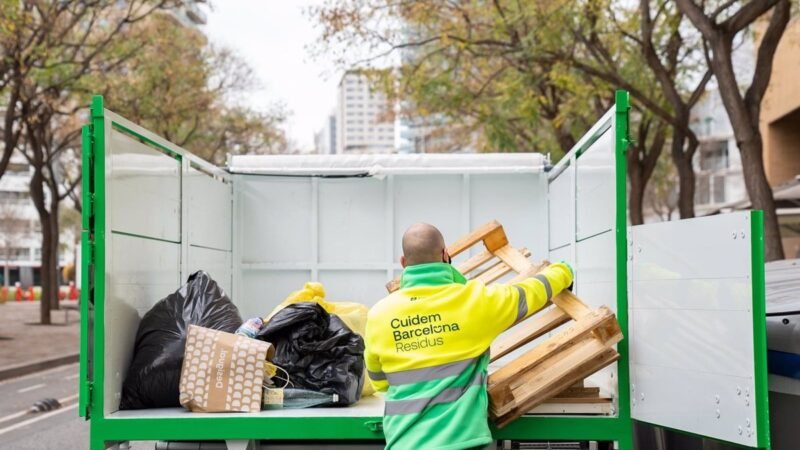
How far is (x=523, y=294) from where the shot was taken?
13.5ft

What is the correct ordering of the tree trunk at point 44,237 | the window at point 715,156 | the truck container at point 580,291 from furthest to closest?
the window at point 715,156 < the tree trunk at point 44,237 < the truck container at point 580,291

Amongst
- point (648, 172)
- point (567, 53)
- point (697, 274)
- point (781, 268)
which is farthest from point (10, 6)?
point (648, 172)

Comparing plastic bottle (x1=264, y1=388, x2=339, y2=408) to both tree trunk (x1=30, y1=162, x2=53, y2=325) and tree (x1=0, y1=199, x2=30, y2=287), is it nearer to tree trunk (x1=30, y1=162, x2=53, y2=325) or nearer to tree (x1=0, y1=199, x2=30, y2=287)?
tree trunk (x1=30, y1=162, x2=53, y2=325)

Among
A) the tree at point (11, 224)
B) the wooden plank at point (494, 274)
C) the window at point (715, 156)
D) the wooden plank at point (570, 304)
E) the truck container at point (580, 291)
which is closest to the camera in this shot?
the truck container at point (580, 291)

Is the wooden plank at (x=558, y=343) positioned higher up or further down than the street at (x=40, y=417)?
higher up

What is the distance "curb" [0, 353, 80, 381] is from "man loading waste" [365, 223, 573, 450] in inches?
491

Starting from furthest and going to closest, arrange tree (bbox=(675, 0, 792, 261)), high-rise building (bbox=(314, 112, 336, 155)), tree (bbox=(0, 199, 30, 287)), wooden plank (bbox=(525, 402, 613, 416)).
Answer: high-rise building (bbox=(314, 112, 336, 155)) → tree (bbox=(0, 199, 30, 287)) → tree (bbox=(675, 0, 792, 261)) → wooden plank (bbox=(525, 402, 613, 416))

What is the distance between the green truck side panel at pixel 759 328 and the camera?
142 inches

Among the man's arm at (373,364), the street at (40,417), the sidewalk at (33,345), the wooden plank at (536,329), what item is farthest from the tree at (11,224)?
the man's arm at (373,364)

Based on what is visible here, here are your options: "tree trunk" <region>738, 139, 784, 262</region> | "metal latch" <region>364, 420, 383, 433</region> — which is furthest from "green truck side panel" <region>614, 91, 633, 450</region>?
"tree trunk" <region>738, 139, 784, 262</region>

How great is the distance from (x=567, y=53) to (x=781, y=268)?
448 inches

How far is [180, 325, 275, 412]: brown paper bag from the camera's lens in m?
4.69

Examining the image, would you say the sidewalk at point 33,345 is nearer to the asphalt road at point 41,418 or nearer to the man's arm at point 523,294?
the asphalt road at point 41,418

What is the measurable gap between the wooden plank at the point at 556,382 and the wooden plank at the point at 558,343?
8 cm
